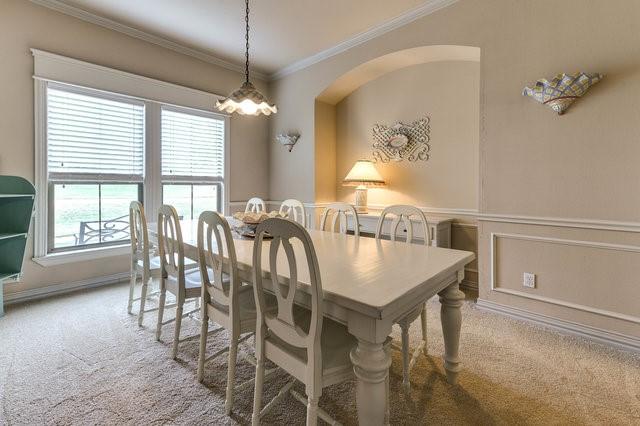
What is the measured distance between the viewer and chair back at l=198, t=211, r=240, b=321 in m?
1.53

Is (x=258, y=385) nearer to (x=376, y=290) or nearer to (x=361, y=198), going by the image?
(x=376, y=290)

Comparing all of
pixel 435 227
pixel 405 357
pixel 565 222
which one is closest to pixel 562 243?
pixel 565 222

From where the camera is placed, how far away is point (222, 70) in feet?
14.3

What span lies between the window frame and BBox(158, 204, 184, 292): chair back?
5.79 feet

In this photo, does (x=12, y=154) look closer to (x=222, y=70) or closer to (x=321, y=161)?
(x=222, y=70)

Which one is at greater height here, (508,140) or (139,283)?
(508,140)

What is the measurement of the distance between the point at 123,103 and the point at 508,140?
3914 mm

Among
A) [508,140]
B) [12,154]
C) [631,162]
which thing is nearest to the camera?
[631,162]

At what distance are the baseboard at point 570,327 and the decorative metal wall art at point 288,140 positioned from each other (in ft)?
10.0

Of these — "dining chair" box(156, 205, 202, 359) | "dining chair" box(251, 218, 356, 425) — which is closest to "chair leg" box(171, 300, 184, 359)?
"dining chair" box(156, 205, 202, 359)

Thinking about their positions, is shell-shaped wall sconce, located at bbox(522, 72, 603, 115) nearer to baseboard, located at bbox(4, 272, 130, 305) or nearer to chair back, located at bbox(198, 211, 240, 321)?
chair back, located at bbox(198, 211, 240, 321)

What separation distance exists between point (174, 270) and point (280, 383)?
1009mm

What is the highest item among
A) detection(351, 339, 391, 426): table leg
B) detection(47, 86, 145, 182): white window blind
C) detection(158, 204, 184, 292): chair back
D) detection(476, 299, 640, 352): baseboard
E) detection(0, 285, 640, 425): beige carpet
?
detection(47, 86, 145, 182): white window blind

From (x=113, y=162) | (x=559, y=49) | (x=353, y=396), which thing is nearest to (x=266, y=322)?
(x=353, y=396)
